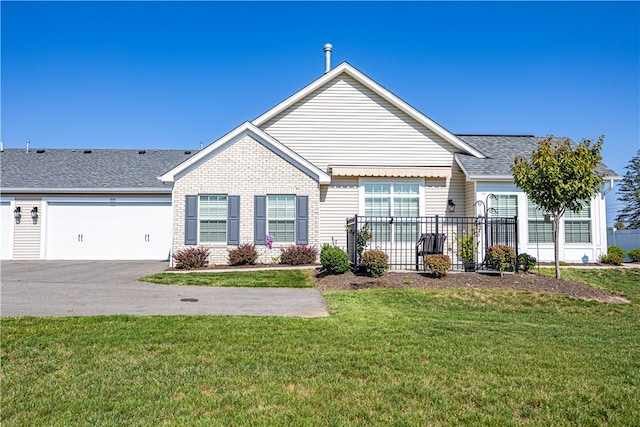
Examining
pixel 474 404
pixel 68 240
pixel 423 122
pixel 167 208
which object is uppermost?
pixel 423 122

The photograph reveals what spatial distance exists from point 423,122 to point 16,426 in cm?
1622

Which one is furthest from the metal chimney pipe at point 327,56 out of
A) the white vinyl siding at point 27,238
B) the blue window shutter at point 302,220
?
the white vinyl siding at point 27,238

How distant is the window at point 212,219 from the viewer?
1616cm

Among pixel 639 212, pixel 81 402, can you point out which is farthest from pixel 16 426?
pixel 639 212

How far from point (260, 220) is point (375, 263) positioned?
5033mm

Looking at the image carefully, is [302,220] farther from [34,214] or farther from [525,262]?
[34,214]

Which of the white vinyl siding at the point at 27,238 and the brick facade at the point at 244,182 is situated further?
the white vinyl siding at the point at 27,238

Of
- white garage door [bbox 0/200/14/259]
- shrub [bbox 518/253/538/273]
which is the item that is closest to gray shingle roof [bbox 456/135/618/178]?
shrub [bbox 518/253/538/273]

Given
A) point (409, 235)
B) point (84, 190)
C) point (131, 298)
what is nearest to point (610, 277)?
point (409, 235)

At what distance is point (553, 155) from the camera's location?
12.8 meters

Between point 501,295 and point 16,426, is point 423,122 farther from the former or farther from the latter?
point 16,426

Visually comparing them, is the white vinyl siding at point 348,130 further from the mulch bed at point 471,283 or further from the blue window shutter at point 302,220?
the mulch bed at point 471,283

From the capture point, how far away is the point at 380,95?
1791cm

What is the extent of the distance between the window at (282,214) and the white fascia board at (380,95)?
123 inches
